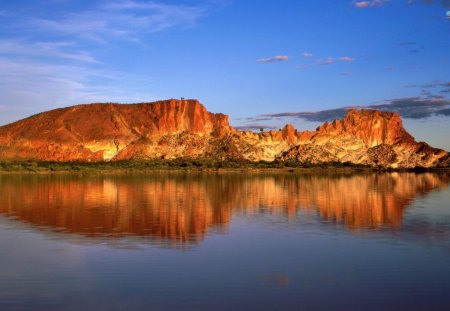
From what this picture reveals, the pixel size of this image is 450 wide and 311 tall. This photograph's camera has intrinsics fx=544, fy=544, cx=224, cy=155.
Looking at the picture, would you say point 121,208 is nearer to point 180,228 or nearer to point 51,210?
point 51,210

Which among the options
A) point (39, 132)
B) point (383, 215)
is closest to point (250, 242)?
point (383, 215)

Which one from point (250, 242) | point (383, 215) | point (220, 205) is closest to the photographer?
point (250, 242)

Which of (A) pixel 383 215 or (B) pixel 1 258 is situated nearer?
(B) pixel 1 258

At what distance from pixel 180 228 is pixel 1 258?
8.02m

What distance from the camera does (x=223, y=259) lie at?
1647 cm

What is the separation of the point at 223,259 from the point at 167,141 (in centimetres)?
15074

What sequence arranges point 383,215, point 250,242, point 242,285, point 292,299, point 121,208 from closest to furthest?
1. point 292,299
2. point 242,285
3. point 250,242
4. point 383,215
5. point 121,208

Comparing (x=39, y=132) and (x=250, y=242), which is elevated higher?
(x=39, y=132)

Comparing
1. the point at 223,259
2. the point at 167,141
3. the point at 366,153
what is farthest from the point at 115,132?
the point at 223,259

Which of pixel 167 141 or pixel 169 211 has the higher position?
pixel 167 141

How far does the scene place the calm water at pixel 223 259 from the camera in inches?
475

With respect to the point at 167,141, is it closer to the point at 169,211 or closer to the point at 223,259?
the point at 169,211

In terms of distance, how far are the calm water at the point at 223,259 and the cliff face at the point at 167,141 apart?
122870mm

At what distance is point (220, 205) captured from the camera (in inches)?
1325
